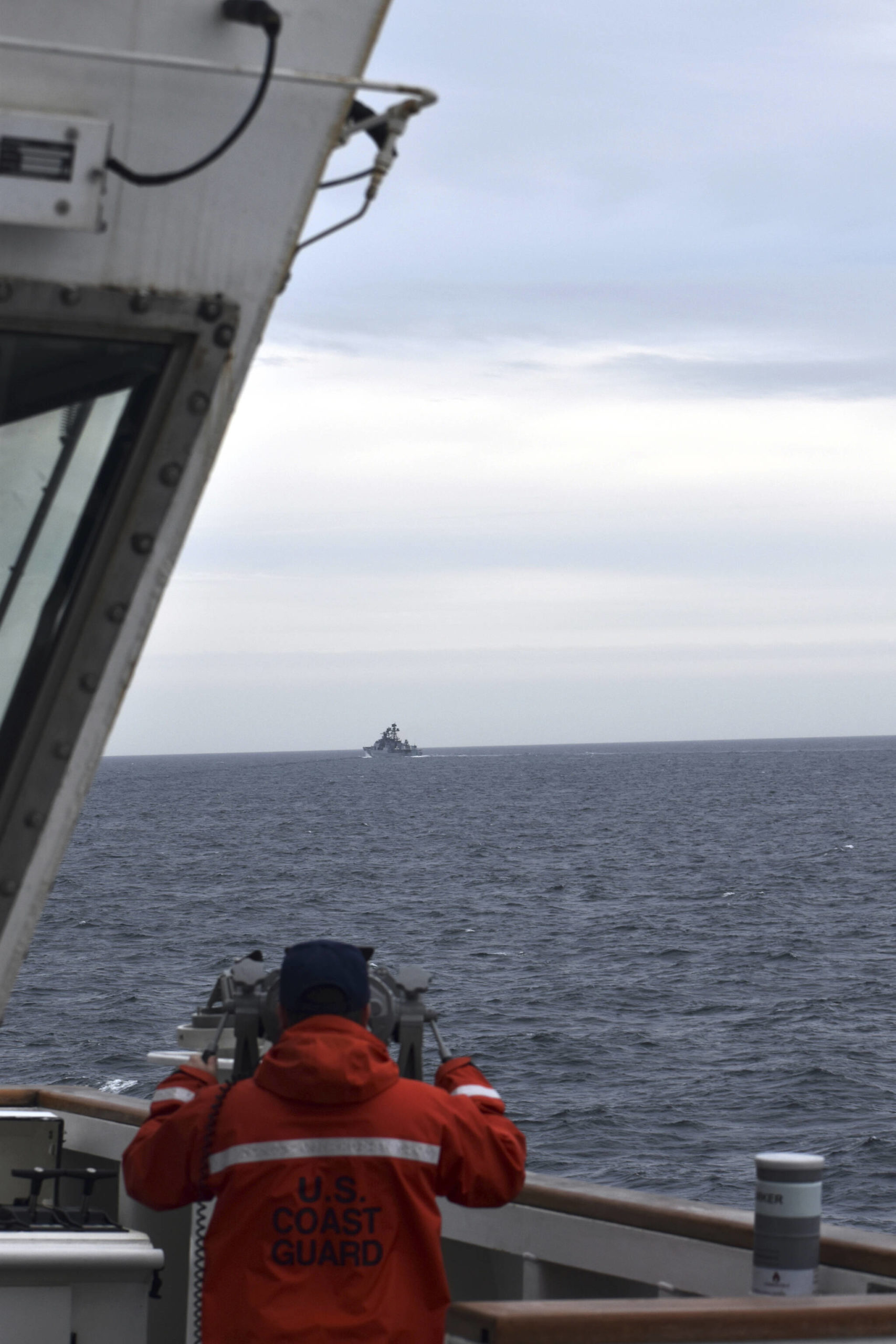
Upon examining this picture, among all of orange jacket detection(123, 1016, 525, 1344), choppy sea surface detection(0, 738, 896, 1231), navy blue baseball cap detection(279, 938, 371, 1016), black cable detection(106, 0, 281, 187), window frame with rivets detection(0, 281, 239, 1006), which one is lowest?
choppy sea surface detection(0, 738, 896, 1231)

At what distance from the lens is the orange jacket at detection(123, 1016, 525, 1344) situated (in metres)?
2.65

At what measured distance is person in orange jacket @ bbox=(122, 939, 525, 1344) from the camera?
2.66 metres

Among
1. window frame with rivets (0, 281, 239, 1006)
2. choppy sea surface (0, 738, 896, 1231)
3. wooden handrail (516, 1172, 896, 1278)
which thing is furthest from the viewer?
choppy sea surface (0, 738, 896, 1231)

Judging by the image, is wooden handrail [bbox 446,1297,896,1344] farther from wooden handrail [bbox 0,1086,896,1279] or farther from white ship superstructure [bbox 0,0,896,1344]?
wooden handrail [bbox 0,1086,896,1279]

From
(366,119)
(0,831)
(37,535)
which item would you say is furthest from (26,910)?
(366,119)

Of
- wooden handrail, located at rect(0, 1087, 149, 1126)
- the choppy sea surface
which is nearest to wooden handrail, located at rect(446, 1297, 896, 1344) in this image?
wooden handrail, located at rect(0, 1087, 149, 1126)

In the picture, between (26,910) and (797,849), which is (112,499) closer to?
(26,910)

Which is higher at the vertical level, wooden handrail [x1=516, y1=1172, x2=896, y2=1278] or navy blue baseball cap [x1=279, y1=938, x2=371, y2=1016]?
navy blue baseball cap [x1=279, y1=938, x2=371, y2=1016]

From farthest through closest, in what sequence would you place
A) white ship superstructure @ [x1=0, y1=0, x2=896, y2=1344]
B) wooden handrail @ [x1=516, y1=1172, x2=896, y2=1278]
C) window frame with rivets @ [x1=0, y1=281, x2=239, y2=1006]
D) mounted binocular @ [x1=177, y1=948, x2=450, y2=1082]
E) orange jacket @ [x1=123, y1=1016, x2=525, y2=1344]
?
wooden handrail @ [x1=516, y1=1172, x2=896, y2=1278] → mounted binocular @ [x1=177, y1=948, x2=450, y2=1082] → orange jacket @ [x1=123, y1=1016, x2=525, y2=1344] → window frame with rivets @ [x1=0, y1=281, x2=239, y2=1006] → white ship superstructure @ [x1=0, y1=0, x2=896, y2=1344]

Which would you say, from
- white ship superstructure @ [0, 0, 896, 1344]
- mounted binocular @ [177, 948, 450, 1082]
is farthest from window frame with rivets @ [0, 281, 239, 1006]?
mounted binocular @ [177, 948, 450, 1082]

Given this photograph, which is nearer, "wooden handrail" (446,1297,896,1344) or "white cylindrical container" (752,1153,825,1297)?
"wooden handrail" (446,1297,896,1344)

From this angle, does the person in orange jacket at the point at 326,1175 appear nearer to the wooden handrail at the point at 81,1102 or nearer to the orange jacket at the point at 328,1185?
the orange jacket at the point at 328,1185

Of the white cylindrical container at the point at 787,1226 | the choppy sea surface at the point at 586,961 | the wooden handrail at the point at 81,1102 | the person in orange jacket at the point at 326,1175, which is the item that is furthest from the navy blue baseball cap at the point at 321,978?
the choppy sea surface at the point at 586,961

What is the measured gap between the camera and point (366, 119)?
233 cm
